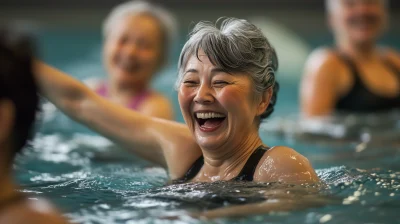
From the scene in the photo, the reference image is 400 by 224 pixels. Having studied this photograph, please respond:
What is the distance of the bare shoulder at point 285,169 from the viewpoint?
93.0 inches

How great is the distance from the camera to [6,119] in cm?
154

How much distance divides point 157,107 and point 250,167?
1947 mm

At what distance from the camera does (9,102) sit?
154cm

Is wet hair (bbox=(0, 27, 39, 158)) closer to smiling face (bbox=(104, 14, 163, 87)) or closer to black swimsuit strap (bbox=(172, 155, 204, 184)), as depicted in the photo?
black swimsuit strap (bbox=(172, 155, 204, 184))

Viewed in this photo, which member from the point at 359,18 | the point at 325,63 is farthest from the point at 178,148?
the point at 359,18

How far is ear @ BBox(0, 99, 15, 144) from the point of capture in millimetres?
1535

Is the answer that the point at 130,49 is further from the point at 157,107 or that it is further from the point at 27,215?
the point at 27,215

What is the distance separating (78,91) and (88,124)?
0.16 meters

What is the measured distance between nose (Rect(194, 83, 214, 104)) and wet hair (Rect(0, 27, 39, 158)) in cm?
88

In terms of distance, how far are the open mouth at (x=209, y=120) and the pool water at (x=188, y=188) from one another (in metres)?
0.23

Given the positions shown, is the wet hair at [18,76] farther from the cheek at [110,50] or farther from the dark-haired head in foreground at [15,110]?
the cheek at [110,50]

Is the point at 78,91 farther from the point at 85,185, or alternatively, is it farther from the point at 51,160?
the point at 51,160

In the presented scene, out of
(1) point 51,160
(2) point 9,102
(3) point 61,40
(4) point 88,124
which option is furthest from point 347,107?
(3) point 61,40

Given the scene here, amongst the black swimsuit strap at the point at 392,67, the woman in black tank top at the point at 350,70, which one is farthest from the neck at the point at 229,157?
the black swimsuit strap at the point at 392,67
